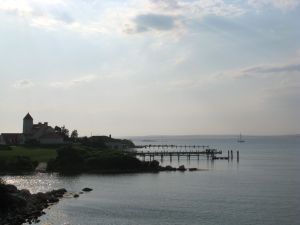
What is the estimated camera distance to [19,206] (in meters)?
56.9

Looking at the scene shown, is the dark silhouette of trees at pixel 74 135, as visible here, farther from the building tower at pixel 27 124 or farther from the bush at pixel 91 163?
the bush at pixel 91 163

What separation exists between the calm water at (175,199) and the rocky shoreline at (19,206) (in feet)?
4.89

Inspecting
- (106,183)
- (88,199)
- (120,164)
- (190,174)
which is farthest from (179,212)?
(120,164)

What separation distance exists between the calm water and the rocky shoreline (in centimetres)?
149

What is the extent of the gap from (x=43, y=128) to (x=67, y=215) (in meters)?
103

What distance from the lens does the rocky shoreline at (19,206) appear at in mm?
52481

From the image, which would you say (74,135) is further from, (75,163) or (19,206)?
(19,206)

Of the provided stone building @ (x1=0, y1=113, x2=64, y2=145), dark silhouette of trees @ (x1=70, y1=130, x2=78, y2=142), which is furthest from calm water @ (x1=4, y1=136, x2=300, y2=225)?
dark silhouette of trees @ (x1=70, y1=130, x2=78, y2=142)

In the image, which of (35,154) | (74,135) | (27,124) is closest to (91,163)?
(35,154)

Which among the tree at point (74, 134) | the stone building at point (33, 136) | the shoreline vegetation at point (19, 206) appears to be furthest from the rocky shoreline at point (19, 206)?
the tree at point (74, 134)

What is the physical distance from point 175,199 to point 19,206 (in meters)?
22.1

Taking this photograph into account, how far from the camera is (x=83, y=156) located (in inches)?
4532

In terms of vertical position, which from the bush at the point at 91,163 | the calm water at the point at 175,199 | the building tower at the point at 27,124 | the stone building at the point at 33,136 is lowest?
the calm water at the point at 175,199

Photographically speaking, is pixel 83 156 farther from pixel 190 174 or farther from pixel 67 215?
pixel 67 215
